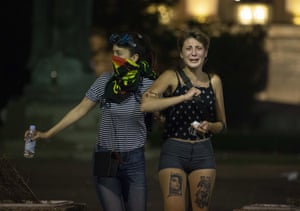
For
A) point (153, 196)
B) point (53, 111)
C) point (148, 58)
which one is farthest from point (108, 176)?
point (53, 111)

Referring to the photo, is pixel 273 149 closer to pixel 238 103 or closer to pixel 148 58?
pixel 238 103

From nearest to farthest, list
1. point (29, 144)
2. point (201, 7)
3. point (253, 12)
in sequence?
1. point (29, 144)
2. point (253, 12)
3. point (201, 7)

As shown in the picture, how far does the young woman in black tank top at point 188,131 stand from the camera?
8.45 meters

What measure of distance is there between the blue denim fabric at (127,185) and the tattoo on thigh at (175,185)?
8.4 inches

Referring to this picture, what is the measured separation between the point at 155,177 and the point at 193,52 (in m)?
8.92

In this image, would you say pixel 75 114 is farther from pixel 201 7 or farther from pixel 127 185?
pixel 201 7

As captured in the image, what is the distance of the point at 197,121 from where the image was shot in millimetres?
8508

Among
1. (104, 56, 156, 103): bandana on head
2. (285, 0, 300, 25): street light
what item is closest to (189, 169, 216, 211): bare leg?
(104, 56, 156, 103): bandana on head

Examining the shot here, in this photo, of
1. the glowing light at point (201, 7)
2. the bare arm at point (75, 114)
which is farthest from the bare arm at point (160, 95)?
the glowing light at point (201, 7)

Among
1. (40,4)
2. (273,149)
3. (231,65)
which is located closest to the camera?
(40,4)

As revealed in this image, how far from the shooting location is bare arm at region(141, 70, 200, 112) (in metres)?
8.21

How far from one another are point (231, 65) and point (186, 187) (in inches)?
871

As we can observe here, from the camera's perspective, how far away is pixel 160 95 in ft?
27.5

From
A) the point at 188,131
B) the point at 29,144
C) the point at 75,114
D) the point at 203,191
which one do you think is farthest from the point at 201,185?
the point at 29,144
